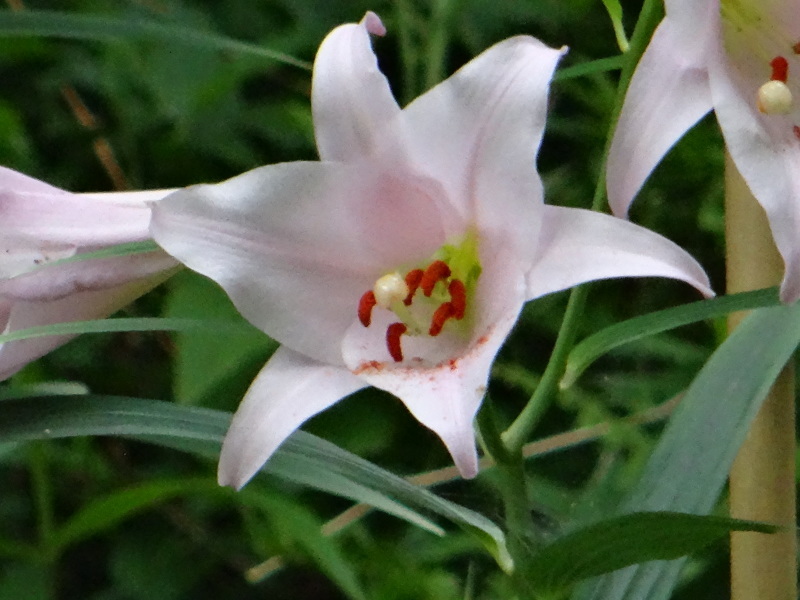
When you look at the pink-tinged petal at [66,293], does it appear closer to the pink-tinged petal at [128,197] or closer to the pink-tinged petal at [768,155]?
the pink-tinged petal at [128,197]

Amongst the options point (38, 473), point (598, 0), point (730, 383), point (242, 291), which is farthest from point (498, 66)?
point (598, 0)

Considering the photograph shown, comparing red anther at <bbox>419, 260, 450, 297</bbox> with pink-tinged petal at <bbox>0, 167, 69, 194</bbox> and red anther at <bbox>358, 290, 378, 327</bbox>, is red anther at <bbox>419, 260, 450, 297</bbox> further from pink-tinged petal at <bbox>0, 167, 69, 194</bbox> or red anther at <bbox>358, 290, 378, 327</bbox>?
pink-tinged petal at <bbox>0, 167, 69, 194</bbox>

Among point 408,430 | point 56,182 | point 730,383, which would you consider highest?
point 56,182

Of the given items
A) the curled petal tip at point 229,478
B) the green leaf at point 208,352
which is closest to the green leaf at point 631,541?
the curled petal tip at point 229,478

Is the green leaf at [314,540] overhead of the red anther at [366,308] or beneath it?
beneath

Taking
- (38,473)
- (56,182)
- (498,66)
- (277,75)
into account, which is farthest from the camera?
(277,75)

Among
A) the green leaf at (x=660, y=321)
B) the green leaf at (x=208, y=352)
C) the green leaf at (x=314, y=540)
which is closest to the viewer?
the green leaf at (x=660, y=321)

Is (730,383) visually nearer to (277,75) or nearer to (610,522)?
(610,522)
